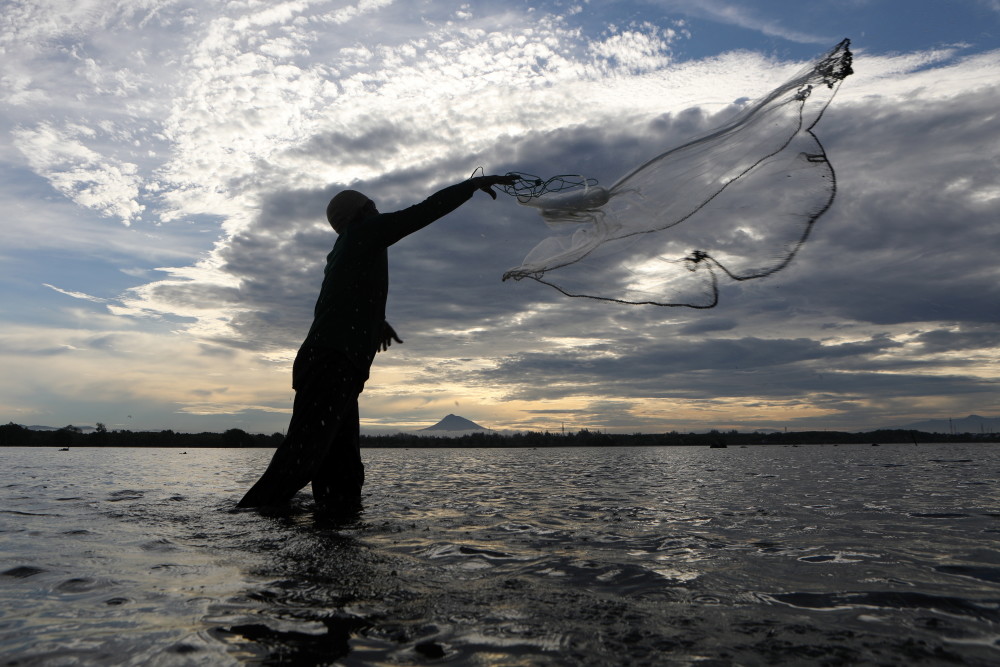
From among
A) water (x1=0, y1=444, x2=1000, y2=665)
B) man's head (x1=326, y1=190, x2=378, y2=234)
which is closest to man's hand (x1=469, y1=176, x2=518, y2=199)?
man's head (x1=326, y1=190, x2=378, y2=234)

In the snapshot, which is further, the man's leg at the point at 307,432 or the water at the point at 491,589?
the man's leg at the point at 307,432

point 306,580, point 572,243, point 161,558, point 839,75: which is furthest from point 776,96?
point 161,558

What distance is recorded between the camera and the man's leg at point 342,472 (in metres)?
7.14

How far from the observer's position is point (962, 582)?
12.3ft

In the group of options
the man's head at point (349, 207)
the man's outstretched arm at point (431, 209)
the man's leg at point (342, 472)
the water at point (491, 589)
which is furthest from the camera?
the man's head at point (349, 207)

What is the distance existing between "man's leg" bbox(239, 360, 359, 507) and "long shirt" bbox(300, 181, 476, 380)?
272 mm

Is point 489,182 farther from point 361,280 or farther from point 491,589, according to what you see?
point 491,589

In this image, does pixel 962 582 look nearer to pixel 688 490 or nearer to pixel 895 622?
pixel 895 622

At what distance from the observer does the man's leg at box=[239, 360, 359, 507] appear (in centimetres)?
643

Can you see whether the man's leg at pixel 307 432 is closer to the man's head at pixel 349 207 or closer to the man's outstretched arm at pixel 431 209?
the man's outstretched arm at pixel 431 209

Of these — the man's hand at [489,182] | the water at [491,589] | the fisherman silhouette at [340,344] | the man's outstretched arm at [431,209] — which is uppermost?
the man's hand at [489,182]

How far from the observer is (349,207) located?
741 cm

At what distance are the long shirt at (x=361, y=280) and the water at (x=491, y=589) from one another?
1.84 m

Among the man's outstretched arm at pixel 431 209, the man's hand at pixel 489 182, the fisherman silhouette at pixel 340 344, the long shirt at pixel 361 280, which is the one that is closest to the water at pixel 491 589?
the fisherman silhouette at pixel 340 344
